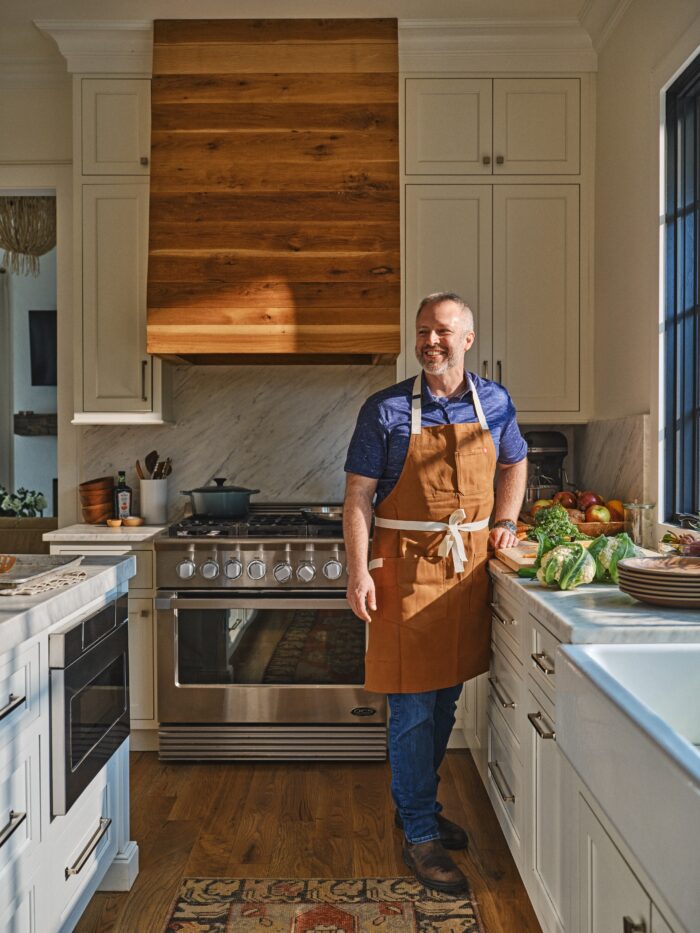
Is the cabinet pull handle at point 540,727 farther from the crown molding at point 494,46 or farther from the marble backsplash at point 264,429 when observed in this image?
the crown molding at point 494,46

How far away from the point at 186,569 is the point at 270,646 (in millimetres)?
442

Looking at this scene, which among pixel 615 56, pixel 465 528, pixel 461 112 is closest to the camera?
pixel 465 528

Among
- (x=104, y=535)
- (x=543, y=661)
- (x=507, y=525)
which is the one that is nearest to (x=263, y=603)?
(x=104, y=535)

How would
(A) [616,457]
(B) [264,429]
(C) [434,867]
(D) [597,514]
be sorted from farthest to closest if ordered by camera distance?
(B) [264,429]
(A) [616,457]
(D) [597,514]
(C) [434,867]

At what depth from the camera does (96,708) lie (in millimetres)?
2035

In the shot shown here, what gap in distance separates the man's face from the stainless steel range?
1.04 m

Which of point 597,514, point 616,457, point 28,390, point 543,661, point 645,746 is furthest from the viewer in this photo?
point 28,390

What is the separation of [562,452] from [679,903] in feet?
8.97

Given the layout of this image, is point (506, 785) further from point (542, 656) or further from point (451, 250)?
point (451, 250)

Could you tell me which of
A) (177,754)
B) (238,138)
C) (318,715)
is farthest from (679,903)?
(238,138)

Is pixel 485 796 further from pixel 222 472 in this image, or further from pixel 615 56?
pixel 615 56

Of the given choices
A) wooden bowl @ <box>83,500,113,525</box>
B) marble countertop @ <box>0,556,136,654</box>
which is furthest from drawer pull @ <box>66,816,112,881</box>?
wooden bowl @ <box>83,500,113,525</box>

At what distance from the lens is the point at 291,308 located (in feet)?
10.9

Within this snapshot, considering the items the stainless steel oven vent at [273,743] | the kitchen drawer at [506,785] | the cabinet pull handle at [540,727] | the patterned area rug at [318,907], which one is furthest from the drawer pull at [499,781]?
the stainless steel oven vent at [273,743]
